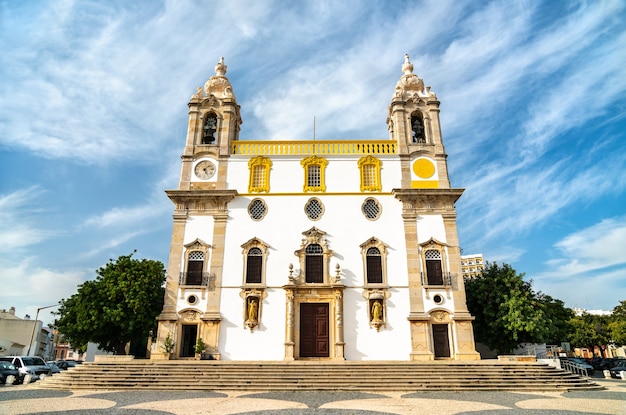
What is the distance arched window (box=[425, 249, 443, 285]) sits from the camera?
770 inches

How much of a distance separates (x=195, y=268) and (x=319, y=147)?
8938 mm

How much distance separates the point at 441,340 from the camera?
18734 mm

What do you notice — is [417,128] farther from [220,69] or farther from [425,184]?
[220,69]

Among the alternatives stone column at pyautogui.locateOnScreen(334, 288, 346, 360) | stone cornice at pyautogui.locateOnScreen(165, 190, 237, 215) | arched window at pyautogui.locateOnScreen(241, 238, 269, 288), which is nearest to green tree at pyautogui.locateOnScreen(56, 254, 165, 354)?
stone cornice at pyautogui.locateOnScreen(165, 190, 237, 215)

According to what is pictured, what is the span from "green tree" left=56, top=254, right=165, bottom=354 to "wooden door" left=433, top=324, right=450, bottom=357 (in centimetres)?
1320

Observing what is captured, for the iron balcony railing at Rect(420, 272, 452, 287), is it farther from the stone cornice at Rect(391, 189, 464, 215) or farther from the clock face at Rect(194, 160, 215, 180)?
the clock face at Rect(194, 160, 215, 180)

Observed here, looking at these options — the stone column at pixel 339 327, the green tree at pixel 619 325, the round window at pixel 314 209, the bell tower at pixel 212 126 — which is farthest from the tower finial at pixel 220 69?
the green tree at pixel 619 325

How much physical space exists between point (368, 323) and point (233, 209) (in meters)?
8.60

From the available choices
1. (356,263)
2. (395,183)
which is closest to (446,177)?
(395,183)

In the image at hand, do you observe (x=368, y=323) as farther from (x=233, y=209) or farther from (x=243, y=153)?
(x=243, y=153)

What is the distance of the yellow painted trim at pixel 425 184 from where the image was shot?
69.7ft

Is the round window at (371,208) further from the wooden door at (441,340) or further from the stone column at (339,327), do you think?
the wooden door at (441,340)

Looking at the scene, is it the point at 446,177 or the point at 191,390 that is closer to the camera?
the point at 191,390

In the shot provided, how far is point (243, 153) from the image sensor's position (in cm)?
2238
